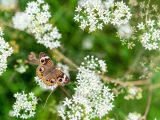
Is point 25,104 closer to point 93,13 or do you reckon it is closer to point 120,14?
point 93,13

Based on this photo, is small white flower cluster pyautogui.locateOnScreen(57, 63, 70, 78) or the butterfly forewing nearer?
the butterfly forewing

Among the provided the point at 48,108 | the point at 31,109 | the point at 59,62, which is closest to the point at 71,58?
the point at 59,62

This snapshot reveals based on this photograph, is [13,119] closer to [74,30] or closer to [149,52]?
[74,30]

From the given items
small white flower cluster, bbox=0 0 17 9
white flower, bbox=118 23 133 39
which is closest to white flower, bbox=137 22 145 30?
white flower, bbox=118 23 133 39

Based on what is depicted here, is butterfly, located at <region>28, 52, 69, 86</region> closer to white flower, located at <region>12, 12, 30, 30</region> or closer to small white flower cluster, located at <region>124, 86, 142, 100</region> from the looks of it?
white flower, located at <region>12, 12, 30, 30</region>

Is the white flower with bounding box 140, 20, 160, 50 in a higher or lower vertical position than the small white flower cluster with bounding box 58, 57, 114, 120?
higher
